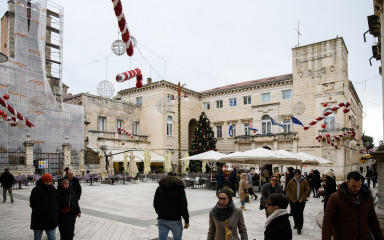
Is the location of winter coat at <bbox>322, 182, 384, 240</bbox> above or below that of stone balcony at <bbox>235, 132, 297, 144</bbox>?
below

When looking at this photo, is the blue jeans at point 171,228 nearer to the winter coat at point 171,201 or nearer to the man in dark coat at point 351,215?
the winter coat at point 171,201

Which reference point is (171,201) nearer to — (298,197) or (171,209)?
(171,209)

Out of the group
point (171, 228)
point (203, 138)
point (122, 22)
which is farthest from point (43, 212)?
point (203, 138)

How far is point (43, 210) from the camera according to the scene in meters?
5.46

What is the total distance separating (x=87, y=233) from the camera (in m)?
7.86

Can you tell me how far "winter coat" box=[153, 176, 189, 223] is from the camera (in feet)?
16.1

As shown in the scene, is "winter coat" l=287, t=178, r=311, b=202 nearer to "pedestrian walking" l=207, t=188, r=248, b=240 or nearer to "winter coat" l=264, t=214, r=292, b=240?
"pedestrian walking" l=207, t=188, r=248, b=240

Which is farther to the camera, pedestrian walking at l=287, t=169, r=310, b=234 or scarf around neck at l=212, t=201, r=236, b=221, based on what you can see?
pedestrian walking at l=287, t=169, r=310, b=234

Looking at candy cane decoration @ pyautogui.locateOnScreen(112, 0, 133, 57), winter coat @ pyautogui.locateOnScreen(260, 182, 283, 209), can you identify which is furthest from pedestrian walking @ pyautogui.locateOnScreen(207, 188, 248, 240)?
candy cane decoration @ pyautogui.locateOnScreen(112, 0, 133, 57)

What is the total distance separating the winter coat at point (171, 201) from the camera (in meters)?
4.89

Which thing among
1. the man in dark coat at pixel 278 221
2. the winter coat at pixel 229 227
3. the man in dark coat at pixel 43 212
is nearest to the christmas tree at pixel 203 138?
the man in dark coat at pixel 43 212

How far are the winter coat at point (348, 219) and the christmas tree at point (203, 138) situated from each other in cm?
3459

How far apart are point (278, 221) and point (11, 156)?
934 inches

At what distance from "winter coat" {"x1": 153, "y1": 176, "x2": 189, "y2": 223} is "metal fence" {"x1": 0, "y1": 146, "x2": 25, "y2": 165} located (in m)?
20.6
